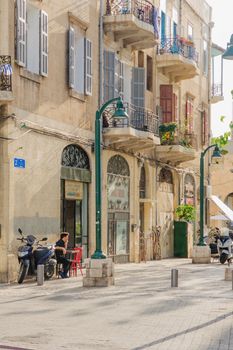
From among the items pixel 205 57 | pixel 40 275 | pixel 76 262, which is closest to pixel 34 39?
pixel 76 262

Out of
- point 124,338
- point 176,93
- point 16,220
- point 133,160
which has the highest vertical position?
point 176,93

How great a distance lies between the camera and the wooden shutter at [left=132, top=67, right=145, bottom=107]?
96.7 feet

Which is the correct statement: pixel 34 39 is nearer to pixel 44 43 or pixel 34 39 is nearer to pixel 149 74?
pixel 44 43

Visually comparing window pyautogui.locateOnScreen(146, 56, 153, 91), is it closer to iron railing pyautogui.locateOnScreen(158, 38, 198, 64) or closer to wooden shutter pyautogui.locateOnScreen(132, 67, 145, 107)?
iron railing pyautogui.locateOnScreen(158, 38, 198, 64)

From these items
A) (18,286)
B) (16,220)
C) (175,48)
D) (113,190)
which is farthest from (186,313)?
(175,48)

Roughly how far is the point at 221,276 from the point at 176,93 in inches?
547

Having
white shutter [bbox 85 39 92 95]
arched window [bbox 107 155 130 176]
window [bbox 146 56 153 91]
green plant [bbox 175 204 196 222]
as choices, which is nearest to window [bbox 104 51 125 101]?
white shutter [bbox 85 39 92 95]

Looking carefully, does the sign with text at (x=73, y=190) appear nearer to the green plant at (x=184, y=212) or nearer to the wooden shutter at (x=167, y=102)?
the wooden shutter at (x=167, y=102)

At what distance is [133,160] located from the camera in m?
29.8

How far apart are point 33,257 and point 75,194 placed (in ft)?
16.1

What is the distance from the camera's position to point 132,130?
87.0ft

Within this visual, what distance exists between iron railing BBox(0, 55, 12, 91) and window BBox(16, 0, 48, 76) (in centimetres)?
104

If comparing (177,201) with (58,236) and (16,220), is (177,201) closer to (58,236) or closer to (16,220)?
(58,236)

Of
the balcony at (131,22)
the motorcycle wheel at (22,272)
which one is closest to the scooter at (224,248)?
the balcony at (131,22)
